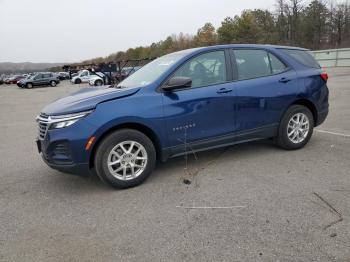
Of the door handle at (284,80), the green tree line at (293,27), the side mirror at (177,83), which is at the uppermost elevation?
the green tree line at (293,27)

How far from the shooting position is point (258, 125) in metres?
5.20

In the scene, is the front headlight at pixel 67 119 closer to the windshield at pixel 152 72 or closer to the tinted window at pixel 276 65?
the windshield at pixel 152 72

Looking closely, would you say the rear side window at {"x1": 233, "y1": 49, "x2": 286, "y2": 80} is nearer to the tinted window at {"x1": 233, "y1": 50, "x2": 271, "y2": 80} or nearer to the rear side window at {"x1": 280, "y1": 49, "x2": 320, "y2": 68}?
the tinted window at {"x1": 233, "y1": 50, "x2": 271, "y2": 80}

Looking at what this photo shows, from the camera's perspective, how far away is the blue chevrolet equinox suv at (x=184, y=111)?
4.15m

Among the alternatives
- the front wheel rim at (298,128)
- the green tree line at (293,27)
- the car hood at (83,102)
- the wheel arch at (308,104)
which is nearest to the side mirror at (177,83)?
the car hood at (83,102)

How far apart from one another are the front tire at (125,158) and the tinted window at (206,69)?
1.06 metres

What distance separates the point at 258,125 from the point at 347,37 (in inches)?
2517

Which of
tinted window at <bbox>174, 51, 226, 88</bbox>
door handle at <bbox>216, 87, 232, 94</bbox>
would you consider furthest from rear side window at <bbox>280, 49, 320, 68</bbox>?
door handle at <bbox>216, 87, 232, 94</bbox>

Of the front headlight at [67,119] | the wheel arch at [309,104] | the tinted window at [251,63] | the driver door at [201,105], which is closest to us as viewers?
the front headlight at [67,119]

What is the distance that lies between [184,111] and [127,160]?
97cm

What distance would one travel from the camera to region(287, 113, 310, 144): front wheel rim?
5508 mm

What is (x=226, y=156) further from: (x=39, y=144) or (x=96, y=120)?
(x=39, y=144)

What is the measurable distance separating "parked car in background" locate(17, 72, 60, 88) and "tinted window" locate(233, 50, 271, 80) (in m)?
39.0

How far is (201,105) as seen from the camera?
4.64 metres
